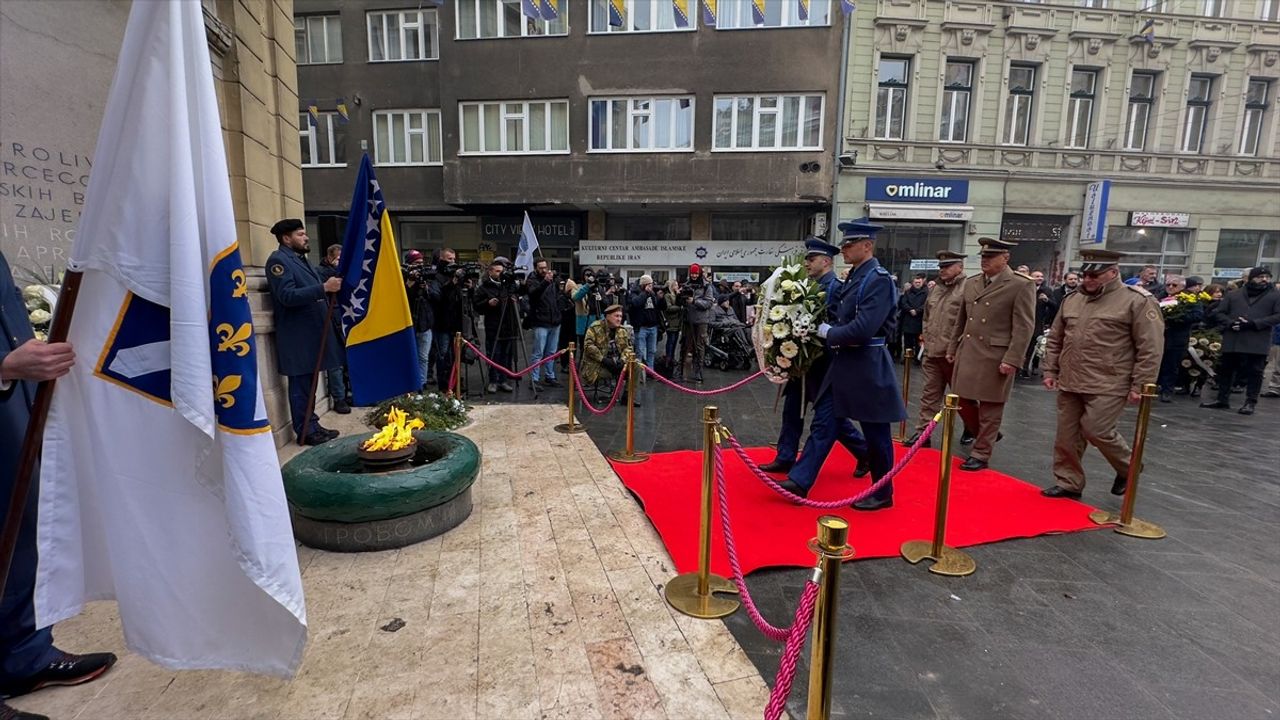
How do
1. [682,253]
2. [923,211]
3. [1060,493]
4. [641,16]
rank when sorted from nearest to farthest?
[1060,493] → [641,16] → [923,211] → [682,253]

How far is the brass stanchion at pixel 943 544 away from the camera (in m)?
3.59

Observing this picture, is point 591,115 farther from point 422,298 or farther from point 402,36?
point 422,298

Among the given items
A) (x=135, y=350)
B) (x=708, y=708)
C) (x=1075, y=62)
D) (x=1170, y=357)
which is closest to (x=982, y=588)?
(x=708, y=708)

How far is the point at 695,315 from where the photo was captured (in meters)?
10.5

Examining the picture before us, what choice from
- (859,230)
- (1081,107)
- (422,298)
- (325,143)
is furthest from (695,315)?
(1081,107)

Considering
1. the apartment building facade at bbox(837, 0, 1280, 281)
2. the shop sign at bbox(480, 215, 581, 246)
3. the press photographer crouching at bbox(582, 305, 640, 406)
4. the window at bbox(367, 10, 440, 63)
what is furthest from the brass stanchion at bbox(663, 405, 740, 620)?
the window at bbox(367, 10, 440, 63)

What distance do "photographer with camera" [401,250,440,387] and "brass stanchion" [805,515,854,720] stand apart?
7.15 metres

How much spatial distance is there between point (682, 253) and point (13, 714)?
17367mm

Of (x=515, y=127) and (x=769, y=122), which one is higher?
(x=769, y=122)

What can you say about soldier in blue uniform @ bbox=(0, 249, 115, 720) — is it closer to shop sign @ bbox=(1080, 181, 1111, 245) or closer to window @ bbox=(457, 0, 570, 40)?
window @ bbox=(457, 0, 570, 40)

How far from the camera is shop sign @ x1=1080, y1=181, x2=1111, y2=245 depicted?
16.9 meters

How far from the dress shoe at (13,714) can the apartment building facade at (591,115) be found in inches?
604

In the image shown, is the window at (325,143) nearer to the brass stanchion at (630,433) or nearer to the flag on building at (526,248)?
the flag on building at (526,248)

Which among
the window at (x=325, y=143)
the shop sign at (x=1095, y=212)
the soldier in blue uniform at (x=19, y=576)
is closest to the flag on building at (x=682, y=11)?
the window at (x=325, y=143)
